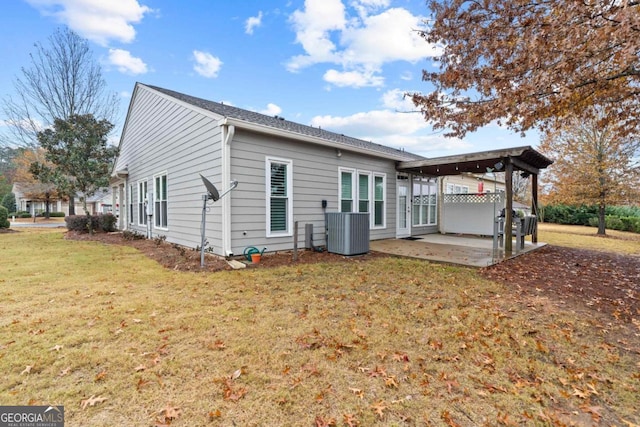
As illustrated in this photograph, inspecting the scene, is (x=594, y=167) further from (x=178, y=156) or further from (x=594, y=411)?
(x=178, y=156)

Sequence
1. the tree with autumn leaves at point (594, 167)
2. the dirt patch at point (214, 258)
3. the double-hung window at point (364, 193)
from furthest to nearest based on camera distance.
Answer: the tree with autumn leaves at point (594, 167), the double-hung window at point (364, 193), the dirt patch at point (214, 258)

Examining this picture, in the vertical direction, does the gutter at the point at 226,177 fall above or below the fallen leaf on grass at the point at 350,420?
→ above

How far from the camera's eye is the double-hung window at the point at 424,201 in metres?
11.5

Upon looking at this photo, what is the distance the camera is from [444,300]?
4113 mm

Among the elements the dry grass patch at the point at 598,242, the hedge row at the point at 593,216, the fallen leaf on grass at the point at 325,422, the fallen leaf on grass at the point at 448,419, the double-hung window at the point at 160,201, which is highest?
the double-hung window at the point at 160,201

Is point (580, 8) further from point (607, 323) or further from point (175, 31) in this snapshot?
point (175, 31)

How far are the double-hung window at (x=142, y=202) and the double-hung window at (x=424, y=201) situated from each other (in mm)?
10324

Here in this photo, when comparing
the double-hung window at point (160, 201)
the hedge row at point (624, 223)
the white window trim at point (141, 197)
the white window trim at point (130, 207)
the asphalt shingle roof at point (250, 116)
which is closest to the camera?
the asphalt shingle roof at point (250, 116)

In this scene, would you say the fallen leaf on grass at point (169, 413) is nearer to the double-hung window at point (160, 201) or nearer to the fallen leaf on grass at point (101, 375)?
the fallen leaf on grass at point (101, 375)

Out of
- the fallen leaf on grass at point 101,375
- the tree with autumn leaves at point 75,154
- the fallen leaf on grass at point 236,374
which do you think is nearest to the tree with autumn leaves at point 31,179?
the tree with autumn leaves at point 75,154

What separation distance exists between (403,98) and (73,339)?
684 centimetres

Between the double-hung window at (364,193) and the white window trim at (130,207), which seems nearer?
the double-hung window at (364,193)

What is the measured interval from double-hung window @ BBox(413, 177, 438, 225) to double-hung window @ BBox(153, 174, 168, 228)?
8.99 metres

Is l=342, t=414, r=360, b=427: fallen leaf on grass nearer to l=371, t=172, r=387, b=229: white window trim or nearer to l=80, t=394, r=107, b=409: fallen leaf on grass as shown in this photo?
Result: l=80, t=394, r=107, b=409: fallen leaf on grass
